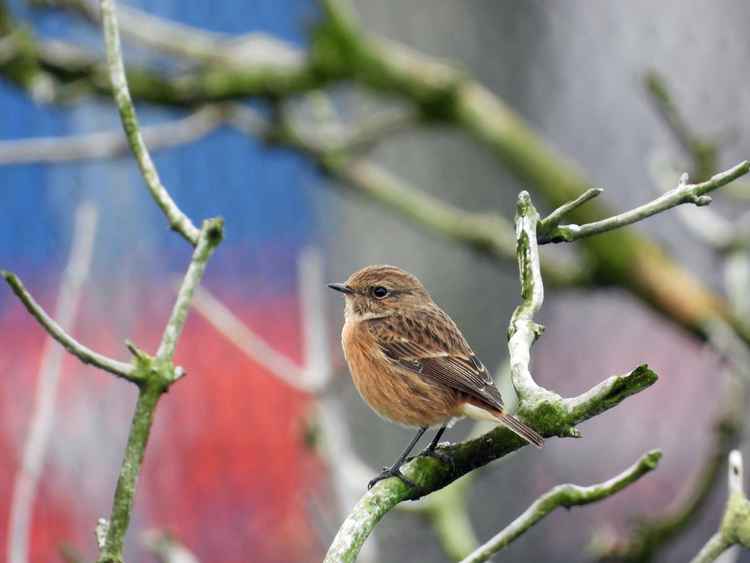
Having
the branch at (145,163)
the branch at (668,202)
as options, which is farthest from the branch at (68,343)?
the branch at (668,202)

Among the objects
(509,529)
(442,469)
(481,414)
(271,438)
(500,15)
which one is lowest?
(509,529)

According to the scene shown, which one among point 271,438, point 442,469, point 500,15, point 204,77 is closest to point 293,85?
point 204,77

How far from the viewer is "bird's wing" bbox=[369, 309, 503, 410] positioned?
2734mm

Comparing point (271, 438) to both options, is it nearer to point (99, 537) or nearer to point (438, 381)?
point (438, 381)

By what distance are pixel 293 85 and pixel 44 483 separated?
2404 millimetres

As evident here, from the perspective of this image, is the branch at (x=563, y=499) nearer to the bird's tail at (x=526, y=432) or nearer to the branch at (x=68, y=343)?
the bird's tail at (x=526, y=432)

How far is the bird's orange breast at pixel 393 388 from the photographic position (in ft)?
8.27

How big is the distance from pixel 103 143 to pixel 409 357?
5.01 feet

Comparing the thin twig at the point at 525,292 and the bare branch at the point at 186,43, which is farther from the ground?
the bare branch at the point at 186,43

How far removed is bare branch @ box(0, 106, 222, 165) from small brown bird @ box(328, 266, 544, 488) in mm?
1141

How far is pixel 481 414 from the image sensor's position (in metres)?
2.63

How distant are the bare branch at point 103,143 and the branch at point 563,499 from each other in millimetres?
2189

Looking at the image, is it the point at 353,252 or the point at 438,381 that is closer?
the point at 438,381

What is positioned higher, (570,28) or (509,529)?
(570,28)
